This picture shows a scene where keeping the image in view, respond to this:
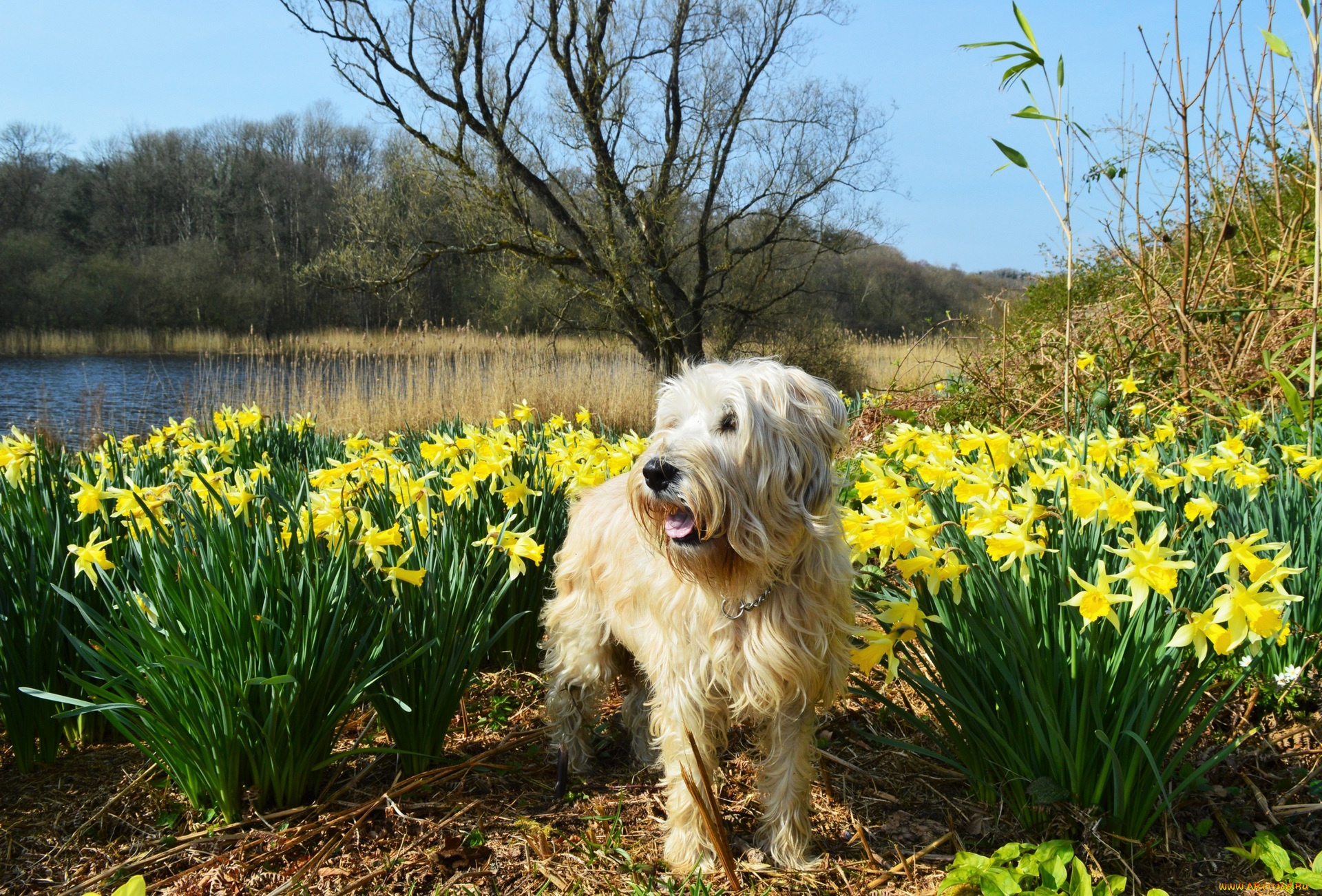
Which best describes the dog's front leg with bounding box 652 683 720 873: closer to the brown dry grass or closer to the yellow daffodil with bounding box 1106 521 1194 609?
the yellow daffodil with bounding box 1106 521 1194 609

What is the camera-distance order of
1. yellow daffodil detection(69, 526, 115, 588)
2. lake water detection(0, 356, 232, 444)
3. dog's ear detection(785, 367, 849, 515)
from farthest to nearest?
lake water detection(0, 356, 232, 444) < yellow daffodil detection(69, 526, 115, 588) < dog's ear detection(785, 367, 849, 515)

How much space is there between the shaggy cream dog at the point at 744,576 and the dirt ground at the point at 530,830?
229mm

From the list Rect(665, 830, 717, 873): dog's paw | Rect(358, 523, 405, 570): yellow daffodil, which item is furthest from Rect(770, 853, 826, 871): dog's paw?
Rect(358, 523, 405, 570): yellow daffodil

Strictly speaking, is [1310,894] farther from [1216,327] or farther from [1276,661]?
[1216,327]

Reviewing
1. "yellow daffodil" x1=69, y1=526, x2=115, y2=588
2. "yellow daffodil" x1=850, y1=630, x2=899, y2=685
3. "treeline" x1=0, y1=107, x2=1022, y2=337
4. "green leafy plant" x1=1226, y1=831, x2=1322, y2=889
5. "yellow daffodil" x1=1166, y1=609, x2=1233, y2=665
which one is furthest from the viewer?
"treeline" x1=0, y1=107, x2=1022, y2=337

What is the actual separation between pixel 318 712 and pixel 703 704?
1.07 meters

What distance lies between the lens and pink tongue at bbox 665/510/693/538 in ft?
6.12

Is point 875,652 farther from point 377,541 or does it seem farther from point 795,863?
point 377,541

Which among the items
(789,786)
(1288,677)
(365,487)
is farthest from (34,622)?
(1288,677)

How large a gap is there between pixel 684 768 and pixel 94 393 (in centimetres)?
1143

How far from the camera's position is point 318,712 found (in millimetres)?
2152

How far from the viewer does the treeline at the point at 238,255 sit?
80.0 feet

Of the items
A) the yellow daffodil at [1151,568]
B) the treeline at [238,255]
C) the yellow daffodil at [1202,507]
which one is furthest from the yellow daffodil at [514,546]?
the treeline at [238,255]

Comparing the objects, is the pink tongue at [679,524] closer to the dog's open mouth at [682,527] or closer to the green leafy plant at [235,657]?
the dog's open mouth at [682,527]
